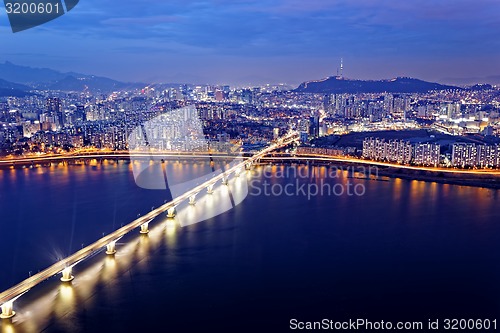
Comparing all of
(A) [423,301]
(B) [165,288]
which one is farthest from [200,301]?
(A) [423,301]

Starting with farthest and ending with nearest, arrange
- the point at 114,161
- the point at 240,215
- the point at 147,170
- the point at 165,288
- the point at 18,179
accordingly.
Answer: the point at 114,161
the point at 147,170
the point at 18,179
the point at 240,215
the point at 165,288

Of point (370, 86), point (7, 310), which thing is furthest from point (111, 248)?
point (370, 86)

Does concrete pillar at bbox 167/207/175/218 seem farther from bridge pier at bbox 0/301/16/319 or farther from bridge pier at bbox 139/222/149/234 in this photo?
bridge pier at bbox 0/301/16/319

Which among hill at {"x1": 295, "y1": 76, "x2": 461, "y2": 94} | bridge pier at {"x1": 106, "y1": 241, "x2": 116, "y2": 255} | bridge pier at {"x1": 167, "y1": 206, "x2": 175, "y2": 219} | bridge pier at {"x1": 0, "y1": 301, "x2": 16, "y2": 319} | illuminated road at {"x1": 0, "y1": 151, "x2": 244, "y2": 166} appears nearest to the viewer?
bridge pier at {"x1": 0, "y1": 301, "x2": 16, "y2": 319}

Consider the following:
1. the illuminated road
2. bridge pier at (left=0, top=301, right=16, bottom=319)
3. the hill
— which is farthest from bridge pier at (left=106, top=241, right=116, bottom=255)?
the hill

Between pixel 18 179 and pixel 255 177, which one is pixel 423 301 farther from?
pixel 18 179

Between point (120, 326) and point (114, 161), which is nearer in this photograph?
point (120, 326)

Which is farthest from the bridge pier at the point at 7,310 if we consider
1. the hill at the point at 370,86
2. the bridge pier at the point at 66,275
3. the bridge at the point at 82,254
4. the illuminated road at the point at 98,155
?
the hill at the point at 370,86

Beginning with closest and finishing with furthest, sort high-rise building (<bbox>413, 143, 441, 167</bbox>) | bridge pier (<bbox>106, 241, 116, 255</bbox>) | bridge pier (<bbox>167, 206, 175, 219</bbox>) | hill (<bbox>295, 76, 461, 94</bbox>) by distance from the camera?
bridge pier (<bbox>106, 241, 116, 255</bbox>), bridge pier (<bbox>167, 206, 175, 219</bbox>), high-rise building (<bbox>413, 143, 441, 167</bbox>), hill (<bbox>295, 76, 461, 94</bbox>)

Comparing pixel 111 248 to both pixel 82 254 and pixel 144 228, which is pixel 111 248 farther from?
pixel 144 228

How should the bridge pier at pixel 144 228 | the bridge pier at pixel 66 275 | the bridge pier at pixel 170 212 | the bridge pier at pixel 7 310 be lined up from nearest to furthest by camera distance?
the bridge pier at pixel 7 310
the bridge pier at pixel 66 275
the bridge pier at pixel 144 228
the bridge pier at pixel 170 212

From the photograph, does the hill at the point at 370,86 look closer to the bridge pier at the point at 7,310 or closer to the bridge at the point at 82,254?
the bridge at the point at 82,254
